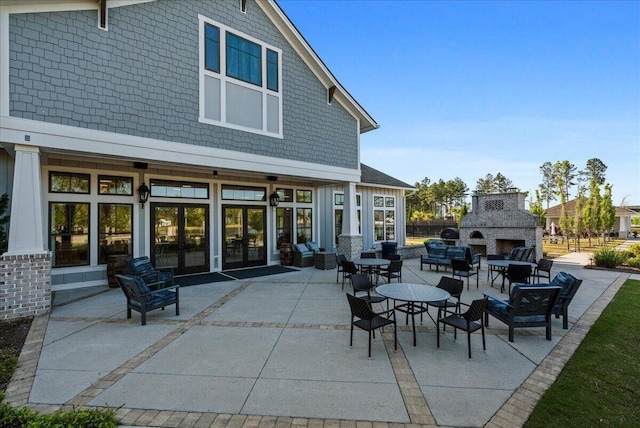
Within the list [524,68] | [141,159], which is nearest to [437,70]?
[524,68]

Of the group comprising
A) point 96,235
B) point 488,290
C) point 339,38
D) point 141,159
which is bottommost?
point 488,290

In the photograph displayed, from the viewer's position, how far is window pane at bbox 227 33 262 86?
8438mm

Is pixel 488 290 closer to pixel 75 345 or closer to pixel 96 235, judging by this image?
pixel 75 345

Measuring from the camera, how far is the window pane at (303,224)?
12977 mm

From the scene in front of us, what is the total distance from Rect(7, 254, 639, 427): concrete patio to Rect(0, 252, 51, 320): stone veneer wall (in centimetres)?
40

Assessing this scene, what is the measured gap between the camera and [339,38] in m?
15.2

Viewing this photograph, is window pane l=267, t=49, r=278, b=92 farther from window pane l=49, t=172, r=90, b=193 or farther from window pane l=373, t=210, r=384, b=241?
window pane l=373, t=210, r=384, b=241

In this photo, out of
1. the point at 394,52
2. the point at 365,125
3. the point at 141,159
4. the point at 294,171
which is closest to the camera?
the point at 141,159

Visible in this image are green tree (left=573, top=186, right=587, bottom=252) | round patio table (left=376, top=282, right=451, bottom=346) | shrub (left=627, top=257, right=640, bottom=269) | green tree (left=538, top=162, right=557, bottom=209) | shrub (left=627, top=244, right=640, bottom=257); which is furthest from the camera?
green tree (left=538, top=162, right=557, bottom=209)

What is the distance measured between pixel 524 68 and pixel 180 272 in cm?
1619

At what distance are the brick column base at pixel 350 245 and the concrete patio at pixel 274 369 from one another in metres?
5.32

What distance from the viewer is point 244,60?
8.70 metres

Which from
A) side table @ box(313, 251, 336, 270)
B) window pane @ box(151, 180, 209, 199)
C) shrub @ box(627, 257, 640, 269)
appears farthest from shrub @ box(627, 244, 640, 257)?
window pane @ box(151, 180, 209, 199)

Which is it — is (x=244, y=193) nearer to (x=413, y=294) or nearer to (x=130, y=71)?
(x=130, y=71)
